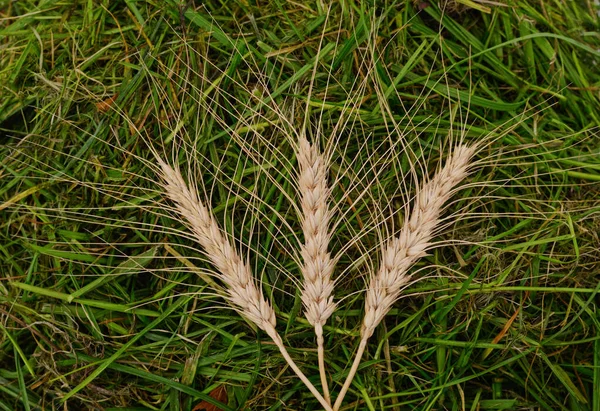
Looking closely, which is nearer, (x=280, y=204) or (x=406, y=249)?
(x=406, y=249)

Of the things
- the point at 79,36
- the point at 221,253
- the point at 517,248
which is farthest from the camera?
the point at 79,36

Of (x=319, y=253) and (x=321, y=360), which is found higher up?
(x=319, y=253)

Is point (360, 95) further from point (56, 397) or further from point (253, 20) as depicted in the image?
point (56, 397)

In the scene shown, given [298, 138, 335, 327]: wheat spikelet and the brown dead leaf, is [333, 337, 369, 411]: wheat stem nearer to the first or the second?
[298, 138, 335, 327]: wheat spikelet

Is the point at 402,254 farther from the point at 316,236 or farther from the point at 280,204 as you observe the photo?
the point at 280,204

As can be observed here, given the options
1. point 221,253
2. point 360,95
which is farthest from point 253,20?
point 221,253

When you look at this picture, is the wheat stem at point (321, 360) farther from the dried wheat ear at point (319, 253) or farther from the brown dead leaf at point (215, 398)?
the brown dead leaf at point (215, 398)

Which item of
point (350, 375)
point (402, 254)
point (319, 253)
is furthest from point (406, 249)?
point (350, 375)

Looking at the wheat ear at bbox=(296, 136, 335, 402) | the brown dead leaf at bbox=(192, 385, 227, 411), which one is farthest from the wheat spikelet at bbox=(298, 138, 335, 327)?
the brown dead leaf at bbox=(192, 385, 227, 411)
